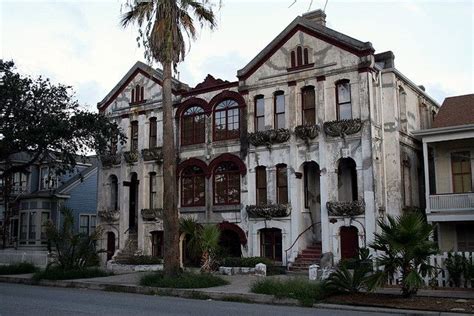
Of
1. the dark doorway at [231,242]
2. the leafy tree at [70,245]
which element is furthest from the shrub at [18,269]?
the dark doorway at [231,242]

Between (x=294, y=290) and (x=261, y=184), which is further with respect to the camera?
(x=261, y=184)

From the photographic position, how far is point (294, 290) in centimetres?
1512

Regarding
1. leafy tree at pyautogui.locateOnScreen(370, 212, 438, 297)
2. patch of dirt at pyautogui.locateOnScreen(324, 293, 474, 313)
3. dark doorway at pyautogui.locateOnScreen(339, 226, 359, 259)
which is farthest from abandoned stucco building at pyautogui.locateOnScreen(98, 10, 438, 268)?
leafy tree at pyautogui.locateOnScreen(370, 212, 438, 297)

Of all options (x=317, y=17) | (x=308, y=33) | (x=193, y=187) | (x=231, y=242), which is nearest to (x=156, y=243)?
(x=193, y=187)

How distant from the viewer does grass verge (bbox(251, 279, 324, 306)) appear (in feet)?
48.2

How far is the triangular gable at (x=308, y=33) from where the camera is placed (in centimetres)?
2408

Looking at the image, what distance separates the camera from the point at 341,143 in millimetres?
24281

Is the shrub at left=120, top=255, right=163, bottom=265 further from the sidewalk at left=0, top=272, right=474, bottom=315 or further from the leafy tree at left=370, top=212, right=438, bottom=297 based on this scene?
the leafy tree at left=370, top=212, right=438, bottom=297

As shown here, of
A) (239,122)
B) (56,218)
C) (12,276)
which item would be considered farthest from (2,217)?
(239,122)

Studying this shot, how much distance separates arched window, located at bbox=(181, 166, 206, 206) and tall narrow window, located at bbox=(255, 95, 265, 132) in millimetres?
3980

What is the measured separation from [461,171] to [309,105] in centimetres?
749

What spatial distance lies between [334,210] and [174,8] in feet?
35.3

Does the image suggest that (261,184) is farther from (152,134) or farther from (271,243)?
(152,134)

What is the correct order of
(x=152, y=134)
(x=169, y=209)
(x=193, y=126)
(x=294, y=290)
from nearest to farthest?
(x=294, y=290) < (x=169, y=209) < (x=193, y=126) < (x=152, y=134)
